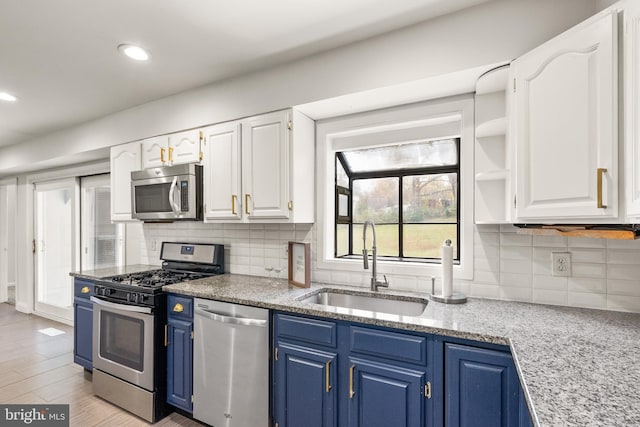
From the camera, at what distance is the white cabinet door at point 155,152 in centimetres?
289

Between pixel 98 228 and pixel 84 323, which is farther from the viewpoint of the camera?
pixel 98 228

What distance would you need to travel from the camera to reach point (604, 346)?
126 cm

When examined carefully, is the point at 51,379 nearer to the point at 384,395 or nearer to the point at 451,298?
the point at 384,395

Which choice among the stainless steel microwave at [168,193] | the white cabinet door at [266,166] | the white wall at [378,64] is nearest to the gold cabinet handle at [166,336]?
the stainless steel microwave at [168,193]

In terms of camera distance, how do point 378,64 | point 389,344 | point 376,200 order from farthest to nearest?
1. point 376,200
2. point 378,64
3. point 389,344

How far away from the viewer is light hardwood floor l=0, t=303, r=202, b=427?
7.80ft

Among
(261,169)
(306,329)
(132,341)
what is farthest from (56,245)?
(306,329)

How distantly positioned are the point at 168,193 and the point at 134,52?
1.07 m

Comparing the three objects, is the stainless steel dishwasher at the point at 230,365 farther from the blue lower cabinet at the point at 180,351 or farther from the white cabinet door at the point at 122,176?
the white cabinet door at the point at 122,176

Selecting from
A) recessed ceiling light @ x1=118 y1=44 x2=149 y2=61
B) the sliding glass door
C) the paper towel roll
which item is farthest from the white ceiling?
the sliding glass door

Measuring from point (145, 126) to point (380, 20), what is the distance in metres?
2.34

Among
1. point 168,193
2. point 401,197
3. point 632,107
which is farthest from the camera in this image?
point 168,193

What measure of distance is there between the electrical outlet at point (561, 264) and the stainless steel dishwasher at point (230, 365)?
1643 millimetres

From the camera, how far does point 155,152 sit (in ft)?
9.70
